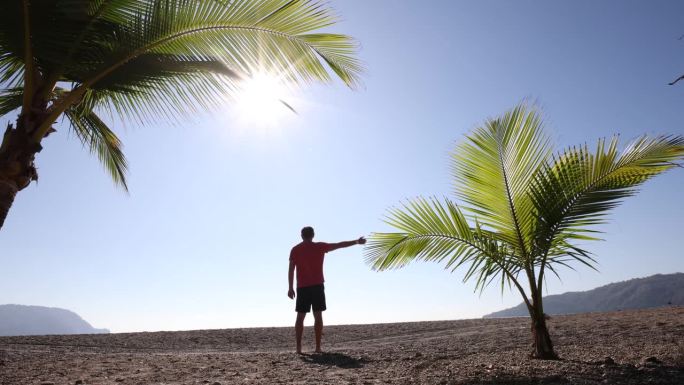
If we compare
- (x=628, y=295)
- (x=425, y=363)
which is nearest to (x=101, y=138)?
(x=425, y=363)

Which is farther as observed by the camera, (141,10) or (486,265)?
(486,265)

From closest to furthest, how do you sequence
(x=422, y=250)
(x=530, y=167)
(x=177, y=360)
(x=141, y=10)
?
(x=141, y=10) → (x=530, y=167) → (x=422, y=250) → (x=177, y=360)

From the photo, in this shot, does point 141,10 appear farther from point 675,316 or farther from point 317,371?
point 675,316

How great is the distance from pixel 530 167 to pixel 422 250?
148 cm

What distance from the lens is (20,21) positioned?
3.96m

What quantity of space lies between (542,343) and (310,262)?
2.88 m

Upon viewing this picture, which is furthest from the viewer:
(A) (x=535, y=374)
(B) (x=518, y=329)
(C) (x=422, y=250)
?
(B) (x=518, y=329)

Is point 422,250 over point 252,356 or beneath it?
over

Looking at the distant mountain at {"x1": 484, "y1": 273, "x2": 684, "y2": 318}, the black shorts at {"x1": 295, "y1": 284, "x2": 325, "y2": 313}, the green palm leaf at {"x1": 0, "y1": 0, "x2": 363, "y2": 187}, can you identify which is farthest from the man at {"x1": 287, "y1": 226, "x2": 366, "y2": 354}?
the distant mountain at {"x1": 484, "y1": 273, "x2": 684, "y2": 318}

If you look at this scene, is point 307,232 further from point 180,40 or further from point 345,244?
point 180,40

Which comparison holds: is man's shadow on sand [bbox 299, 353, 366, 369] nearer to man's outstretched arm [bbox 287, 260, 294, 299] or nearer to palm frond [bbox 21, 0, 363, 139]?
man's outstretched arm [bbox 287, 260, 294, 299]

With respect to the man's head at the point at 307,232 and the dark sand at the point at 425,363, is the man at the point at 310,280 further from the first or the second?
the dark sand at the point at 425,363

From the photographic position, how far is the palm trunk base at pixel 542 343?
4.45 metres

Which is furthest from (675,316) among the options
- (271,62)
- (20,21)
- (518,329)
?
(20,21)
